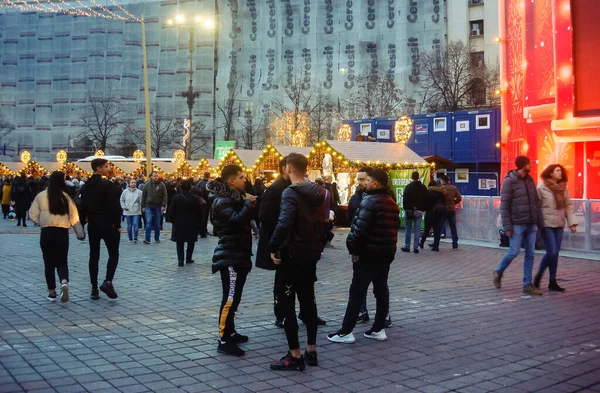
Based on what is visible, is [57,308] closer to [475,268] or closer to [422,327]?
[422,327]

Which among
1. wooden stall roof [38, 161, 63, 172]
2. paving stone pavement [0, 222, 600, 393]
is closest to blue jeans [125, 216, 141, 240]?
paving stone pavement [0, 222, 600, 393]

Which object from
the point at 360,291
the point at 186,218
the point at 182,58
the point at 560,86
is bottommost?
the point at 360,291

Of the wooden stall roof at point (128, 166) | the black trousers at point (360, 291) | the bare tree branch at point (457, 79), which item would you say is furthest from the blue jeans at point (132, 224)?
the bare tree branch at point (457, 79)

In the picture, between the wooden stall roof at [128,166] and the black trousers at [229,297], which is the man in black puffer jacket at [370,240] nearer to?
the black trousers at [229,297]

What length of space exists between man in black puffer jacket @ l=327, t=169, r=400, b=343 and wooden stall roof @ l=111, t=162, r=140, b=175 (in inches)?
1253

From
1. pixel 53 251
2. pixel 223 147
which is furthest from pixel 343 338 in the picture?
pixel 223 147

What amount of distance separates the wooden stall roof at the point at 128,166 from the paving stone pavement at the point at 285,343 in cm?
2684

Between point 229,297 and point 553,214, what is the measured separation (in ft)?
16.8

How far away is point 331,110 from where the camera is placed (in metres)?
46.1

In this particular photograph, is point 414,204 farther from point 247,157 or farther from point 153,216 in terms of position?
point 247,157

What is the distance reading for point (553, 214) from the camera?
29.2 feet

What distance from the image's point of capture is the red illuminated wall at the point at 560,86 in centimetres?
1570

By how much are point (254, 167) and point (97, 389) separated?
19991 mm

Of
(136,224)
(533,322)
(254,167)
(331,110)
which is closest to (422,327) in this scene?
(533,322)
